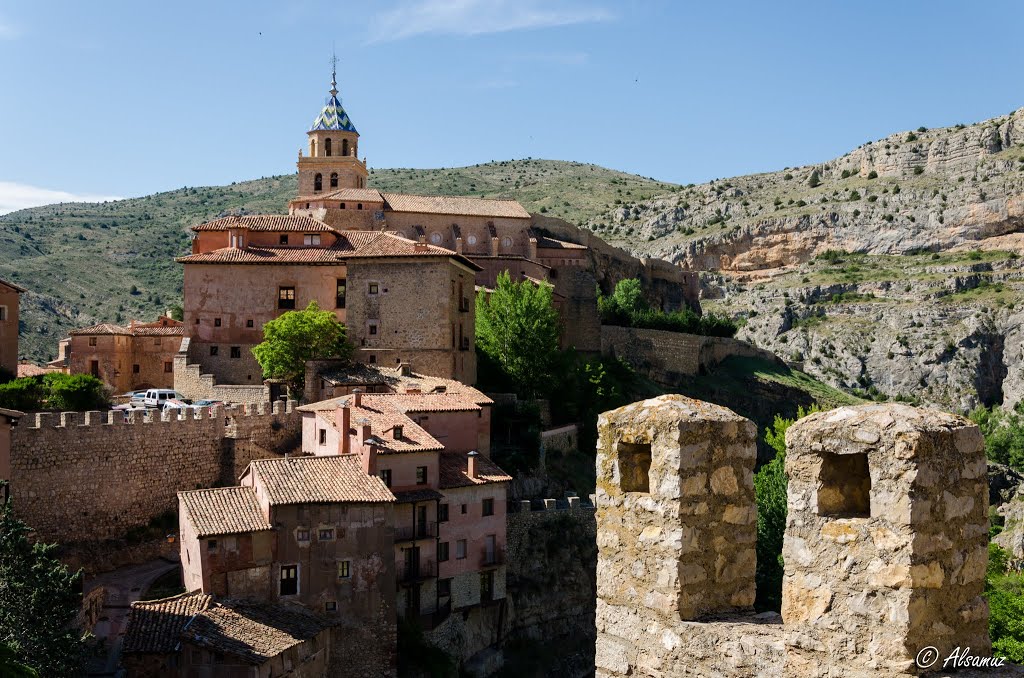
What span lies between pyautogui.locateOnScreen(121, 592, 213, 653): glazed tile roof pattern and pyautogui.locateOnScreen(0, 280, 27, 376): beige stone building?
18.2m

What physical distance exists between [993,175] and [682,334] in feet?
182

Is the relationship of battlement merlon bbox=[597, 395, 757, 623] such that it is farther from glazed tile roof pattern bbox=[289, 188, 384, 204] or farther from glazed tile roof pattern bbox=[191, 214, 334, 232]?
glazed tile roof pattern bbox=[289, 188, 384, 204]

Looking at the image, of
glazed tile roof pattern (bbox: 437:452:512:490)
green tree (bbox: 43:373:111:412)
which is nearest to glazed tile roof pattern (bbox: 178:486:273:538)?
glazed tile roof pattern (bbox: 437:452:512:490)

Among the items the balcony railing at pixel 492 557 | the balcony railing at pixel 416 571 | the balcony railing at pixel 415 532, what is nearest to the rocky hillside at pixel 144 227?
the balcony railing at pixel 492 557

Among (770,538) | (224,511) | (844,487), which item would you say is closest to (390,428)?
(224,511)

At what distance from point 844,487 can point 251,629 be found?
21.3m

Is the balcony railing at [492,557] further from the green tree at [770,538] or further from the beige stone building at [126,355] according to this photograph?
the beige stone building at [126,355]

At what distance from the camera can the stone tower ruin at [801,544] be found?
5.43 m

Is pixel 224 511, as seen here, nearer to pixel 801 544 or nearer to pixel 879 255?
pixel 801 544

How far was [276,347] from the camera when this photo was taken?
127ft

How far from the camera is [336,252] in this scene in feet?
141

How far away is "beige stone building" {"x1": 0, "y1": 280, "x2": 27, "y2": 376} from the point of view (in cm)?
4028

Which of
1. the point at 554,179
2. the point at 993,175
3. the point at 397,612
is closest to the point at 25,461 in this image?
the point at 397,612

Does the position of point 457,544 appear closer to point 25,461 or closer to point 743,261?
point 25,461
